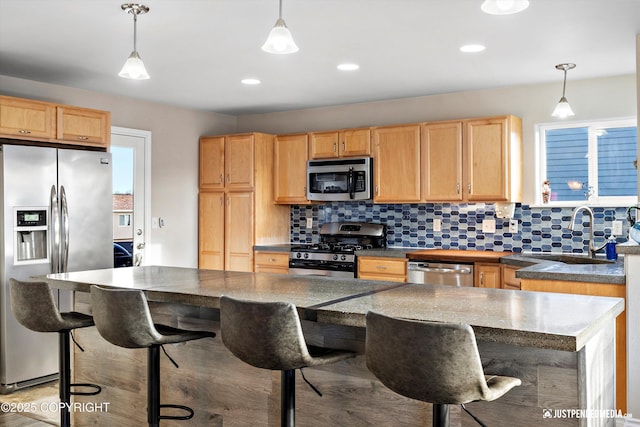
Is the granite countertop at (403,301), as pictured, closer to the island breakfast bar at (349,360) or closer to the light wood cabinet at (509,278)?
the island breakfast bar at (349,360)

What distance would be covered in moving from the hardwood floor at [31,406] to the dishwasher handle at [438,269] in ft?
9.52

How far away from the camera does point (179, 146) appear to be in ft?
19.7

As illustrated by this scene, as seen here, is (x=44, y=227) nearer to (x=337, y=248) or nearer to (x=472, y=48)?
(x=337, y=248)

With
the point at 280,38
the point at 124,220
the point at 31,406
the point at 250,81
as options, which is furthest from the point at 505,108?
the point at 31,406

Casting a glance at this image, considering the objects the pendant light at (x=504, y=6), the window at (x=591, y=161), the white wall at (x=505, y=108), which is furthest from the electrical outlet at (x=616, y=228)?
the pendant light at (x=504, y=6)

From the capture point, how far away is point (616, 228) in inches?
180

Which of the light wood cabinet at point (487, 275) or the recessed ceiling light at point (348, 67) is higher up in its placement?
the recessed ceiling light at point (348, 67)

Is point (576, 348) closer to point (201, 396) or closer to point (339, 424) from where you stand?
point (339, 424)

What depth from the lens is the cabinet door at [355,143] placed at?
5.48 m

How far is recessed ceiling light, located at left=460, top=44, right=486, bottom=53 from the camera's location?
3.74m

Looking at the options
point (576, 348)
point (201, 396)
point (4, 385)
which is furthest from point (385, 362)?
point (4, 385)

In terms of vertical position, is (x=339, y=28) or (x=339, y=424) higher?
(x=339, y=28)

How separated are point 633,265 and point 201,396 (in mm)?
2424

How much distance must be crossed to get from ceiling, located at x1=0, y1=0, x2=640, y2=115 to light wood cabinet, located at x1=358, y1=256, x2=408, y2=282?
152cm
